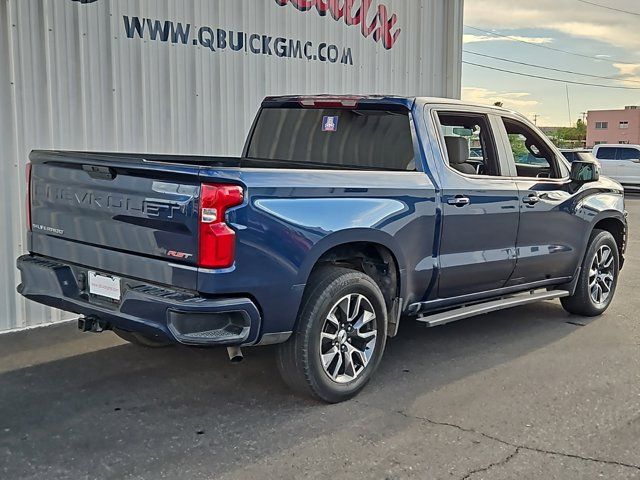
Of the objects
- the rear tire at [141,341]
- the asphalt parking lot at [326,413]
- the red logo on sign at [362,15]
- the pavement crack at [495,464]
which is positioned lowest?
the pavement crack at [495,464]

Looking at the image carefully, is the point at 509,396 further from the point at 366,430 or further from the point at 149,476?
the point at 149,476

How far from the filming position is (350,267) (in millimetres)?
5000

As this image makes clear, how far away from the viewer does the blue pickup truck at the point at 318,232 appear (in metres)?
3.91

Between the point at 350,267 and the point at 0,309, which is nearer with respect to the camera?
the point at 350,267

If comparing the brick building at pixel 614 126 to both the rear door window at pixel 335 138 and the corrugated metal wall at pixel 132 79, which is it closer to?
the corrugated metal wall at pixel 132 79

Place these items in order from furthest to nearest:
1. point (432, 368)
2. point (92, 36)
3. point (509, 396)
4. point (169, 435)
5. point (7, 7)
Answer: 1. point (92, 36)
2. point (7, 7)
3. point (432, 368)
4. point (509, 396)
5. point (169, 435)

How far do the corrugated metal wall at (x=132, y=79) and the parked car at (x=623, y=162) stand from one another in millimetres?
19379

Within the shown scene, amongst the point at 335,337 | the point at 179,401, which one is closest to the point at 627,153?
the point at 335,337

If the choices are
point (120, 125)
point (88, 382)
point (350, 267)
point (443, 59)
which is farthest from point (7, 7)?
point (443, 59)

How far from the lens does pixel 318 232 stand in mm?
4316

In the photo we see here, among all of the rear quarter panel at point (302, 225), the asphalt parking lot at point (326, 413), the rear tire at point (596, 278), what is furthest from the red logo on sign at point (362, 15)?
the asphalt parking lot at point (326, 413)

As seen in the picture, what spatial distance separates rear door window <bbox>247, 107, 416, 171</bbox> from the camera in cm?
532

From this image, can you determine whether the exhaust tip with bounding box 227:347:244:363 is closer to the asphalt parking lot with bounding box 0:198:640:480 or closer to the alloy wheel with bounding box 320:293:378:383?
the asphalt parking lot with bounding box 0:198:640:480

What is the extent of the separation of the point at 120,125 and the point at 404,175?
10.5 ft
